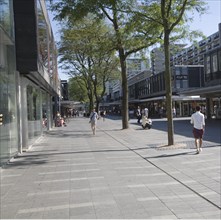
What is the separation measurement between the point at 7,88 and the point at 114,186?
6.01 meters

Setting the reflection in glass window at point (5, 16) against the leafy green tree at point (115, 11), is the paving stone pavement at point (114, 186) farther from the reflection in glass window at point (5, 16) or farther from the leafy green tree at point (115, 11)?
the leafy green tree at point (115, 11)

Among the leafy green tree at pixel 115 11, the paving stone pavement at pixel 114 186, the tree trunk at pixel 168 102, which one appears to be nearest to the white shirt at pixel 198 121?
the paving stone pavement at pixel 114 186

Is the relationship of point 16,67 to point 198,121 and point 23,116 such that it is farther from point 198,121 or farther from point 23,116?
point 198,121

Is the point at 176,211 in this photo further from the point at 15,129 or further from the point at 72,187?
the point at 15,129

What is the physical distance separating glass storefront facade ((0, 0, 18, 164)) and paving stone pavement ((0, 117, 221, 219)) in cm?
65

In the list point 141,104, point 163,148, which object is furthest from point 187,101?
point 163,148

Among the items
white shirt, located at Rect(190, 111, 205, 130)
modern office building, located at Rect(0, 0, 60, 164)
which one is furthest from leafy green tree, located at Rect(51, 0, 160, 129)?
white shirt, located at Rect(190, 111, 205, 130)

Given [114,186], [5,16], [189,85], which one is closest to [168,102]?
[5,16]

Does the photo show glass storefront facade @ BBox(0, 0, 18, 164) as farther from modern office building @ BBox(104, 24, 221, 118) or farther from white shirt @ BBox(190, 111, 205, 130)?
modern office building @ BBox(104, 24, 221, 118)

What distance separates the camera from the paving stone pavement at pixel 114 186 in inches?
252

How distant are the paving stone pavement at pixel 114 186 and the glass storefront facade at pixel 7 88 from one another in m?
0.65

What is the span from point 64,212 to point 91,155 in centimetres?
731

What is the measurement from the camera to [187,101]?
54.8 metres

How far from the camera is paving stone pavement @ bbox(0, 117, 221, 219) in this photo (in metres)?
6.41
